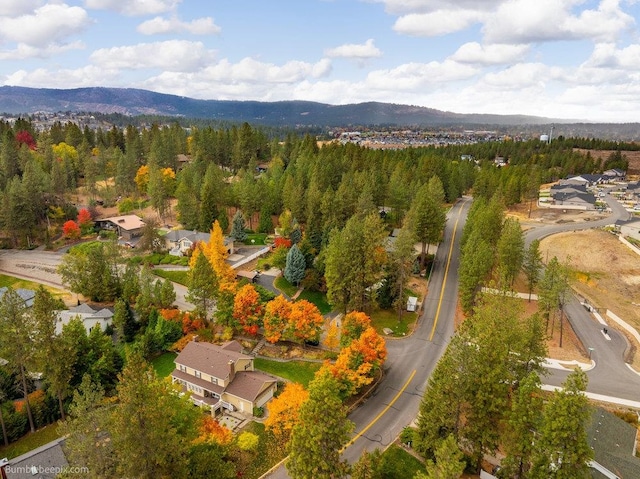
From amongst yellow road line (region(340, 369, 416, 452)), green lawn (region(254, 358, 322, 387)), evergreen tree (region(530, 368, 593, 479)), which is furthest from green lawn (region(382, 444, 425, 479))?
green lawn (region(254, 358, 322, 387))

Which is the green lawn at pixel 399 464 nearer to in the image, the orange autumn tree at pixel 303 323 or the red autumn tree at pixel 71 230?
the orange autumn tree at pixel 303 323

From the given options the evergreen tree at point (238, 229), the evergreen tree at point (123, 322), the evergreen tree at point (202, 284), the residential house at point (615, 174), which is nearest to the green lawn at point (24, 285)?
the evergreen tree at point (123, 322)

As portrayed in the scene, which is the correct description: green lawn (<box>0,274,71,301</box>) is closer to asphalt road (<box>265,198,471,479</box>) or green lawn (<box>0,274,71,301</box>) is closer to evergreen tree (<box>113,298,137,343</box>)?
evergreen tree (<box>113,298,137,343</box>)

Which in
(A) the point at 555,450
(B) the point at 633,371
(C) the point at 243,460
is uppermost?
(A) the point at 555,450

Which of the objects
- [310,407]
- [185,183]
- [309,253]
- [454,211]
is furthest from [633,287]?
[185,183]

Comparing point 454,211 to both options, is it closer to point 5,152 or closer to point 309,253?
point 309,253

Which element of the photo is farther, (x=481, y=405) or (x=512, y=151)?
(x=512, y=151)
